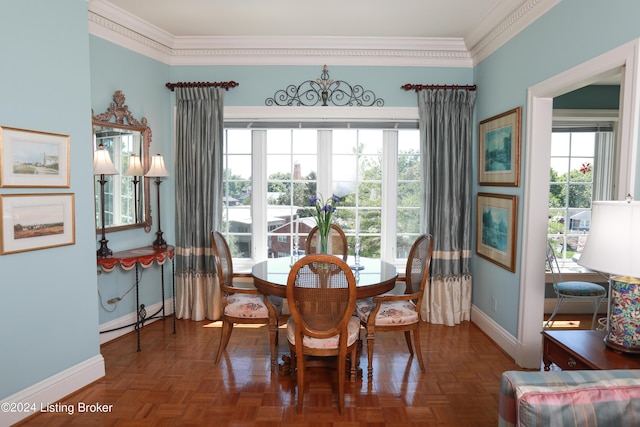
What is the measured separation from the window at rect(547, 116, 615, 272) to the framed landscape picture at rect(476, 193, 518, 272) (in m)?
1.31

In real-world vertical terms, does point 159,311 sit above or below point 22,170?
below

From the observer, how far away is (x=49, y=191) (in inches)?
104

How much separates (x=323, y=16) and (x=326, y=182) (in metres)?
1.68

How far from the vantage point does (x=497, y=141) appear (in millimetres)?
3754

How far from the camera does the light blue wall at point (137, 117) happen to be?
3.58m

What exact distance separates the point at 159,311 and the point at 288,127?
2328 mm

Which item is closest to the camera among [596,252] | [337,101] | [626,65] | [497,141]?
[596,252]

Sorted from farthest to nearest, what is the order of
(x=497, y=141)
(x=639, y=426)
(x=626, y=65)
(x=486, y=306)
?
(x=486, y=306), (x=497, y=141), (x=626, y=65), (x=639, y=426)

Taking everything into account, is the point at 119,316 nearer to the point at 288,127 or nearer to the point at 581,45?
the point at 288,127

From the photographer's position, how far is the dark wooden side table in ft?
5.82

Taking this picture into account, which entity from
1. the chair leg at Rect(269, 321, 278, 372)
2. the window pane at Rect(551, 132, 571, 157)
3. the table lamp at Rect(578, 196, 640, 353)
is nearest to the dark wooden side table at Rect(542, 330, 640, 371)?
the table lamp at Rect(578, 196, 640, 353)

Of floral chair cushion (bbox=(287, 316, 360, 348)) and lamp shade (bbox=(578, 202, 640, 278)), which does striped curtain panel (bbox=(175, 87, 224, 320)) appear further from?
lamp shade (bbox=(578, 202, 640, 278))

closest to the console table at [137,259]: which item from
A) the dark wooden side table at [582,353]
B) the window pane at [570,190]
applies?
the dark wooden side table at [582,353]

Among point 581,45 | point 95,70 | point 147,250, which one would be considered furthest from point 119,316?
point 581,45
